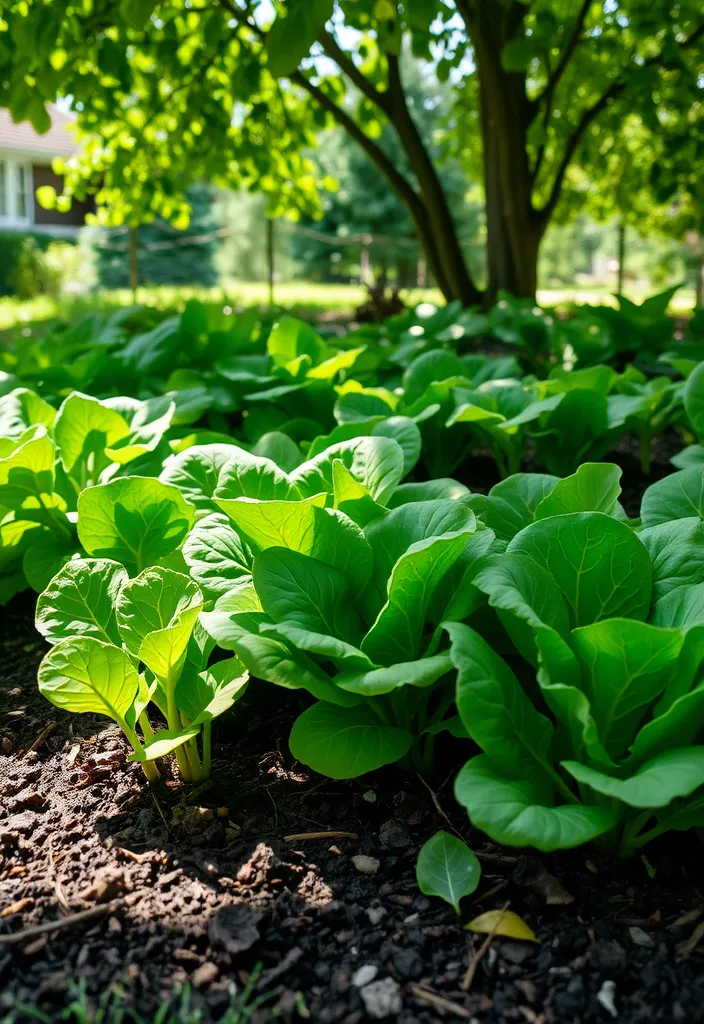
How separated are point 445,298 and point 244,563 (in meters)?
5.69

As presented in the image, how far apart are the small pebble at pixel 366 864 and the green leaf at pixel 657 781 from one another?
1.24 ft

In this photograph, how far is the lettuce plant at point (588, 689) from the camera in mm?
1111

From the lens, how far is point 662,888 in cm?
125

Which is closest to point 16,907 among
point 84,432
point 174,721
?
point 174,721

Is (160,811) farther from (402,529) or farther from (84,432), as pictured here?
(84,432)

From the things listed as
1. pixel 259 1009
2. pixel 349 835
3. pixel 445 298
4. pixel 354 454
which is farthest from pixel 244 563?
pixel 445 298

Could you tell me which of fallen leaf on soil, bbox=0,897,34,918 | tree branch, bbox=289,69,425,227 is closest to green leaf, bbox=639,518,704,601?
fallen leaf on soil, bbox=0,897,34,918

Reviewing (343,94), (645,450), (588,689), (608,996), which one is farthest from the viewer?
(343,94)

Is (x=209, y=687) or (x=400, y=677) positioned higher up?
(x=400, y=677)

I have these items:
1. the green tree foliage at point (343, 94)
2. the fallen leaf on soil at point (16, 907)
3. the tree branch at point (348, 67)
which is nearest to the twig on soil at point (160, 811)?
the fallen leaf on soil at point (16, 907)

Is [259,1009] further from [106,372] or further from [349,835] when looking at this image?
[106,372]

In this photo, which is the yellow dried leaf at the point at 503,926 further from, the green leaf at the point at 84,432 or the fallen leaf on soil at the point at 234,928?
the green leaf at the point at 84,432

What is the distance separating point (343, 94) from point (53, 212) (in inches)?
999

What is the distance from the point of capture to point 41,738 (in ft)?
5.65
